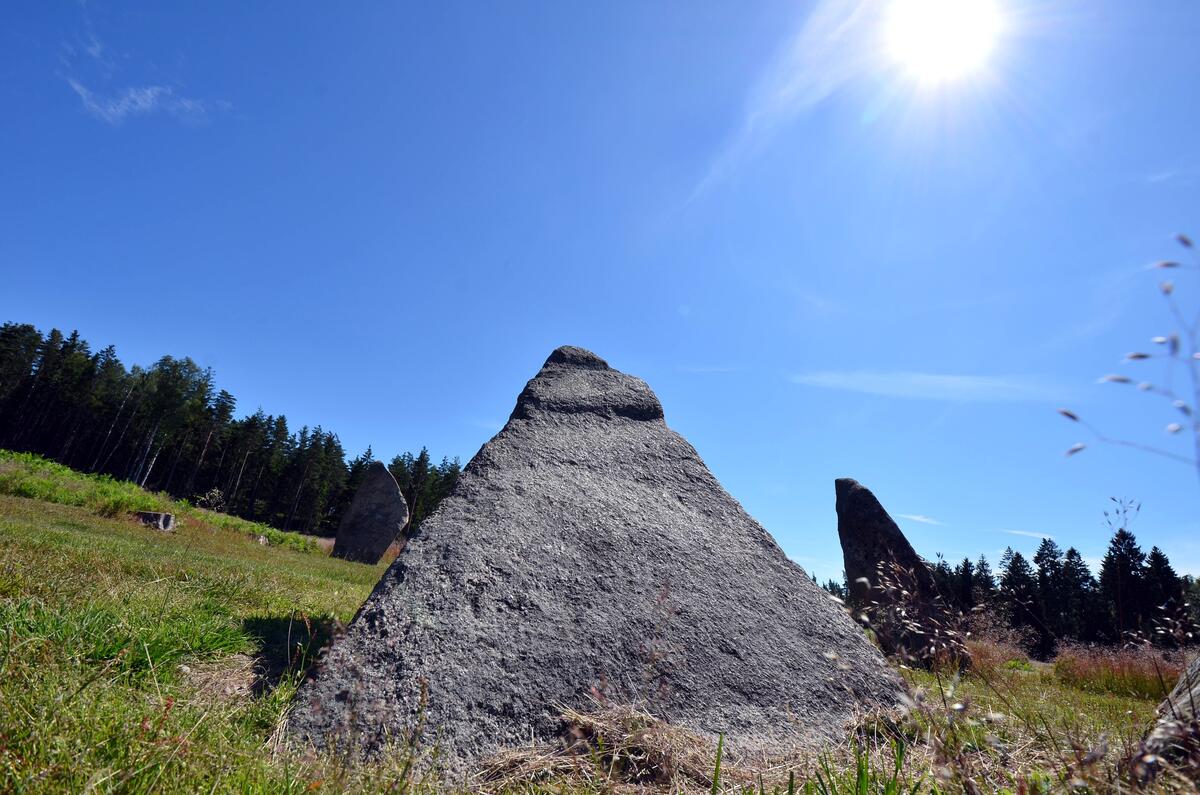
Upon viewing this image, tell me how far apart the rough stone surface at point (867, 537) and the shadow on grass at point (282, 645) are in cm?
882

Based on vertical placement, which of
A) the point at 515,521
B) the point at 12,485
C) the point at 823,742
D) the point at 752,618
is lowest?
the point at 12,485

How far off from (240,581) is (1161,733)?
589cm

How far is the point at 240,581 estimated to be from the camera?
498 centimetres

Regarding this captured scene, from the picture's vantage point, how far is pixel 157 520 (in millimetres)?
13281

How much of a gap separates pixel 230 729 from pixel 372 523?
1664cm

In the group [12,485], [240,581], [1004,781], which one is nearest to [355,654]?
[1004,781]

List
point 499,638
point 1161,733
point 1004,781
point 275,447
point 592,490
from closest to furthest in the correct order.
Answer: point 1161,733 → point 1004,781 → point 499,638 → point 592,490 → point 275,447

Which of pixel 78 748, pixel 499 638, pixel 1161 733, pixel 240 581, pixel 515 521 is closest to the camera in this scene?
pixel 1161 733

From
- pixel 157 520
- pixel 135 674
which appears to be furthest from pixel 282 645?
pixel 157 520

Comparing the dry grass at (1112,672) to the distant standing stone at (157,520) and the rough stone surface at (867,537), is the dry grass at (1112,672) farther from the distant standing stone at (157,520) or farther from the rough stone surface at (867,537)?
the distant standing stone at (157,520)

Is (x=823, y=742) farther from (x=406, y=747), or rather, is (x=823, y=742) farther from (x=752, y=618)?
(x=406, y=747)

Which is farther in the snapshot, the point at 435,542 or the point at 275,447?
the point at 275,447

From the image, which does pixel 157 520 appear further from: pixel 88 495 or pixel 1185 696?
pixel 1185 696

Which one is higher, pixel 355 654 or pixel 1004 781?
pixel 1004 781
